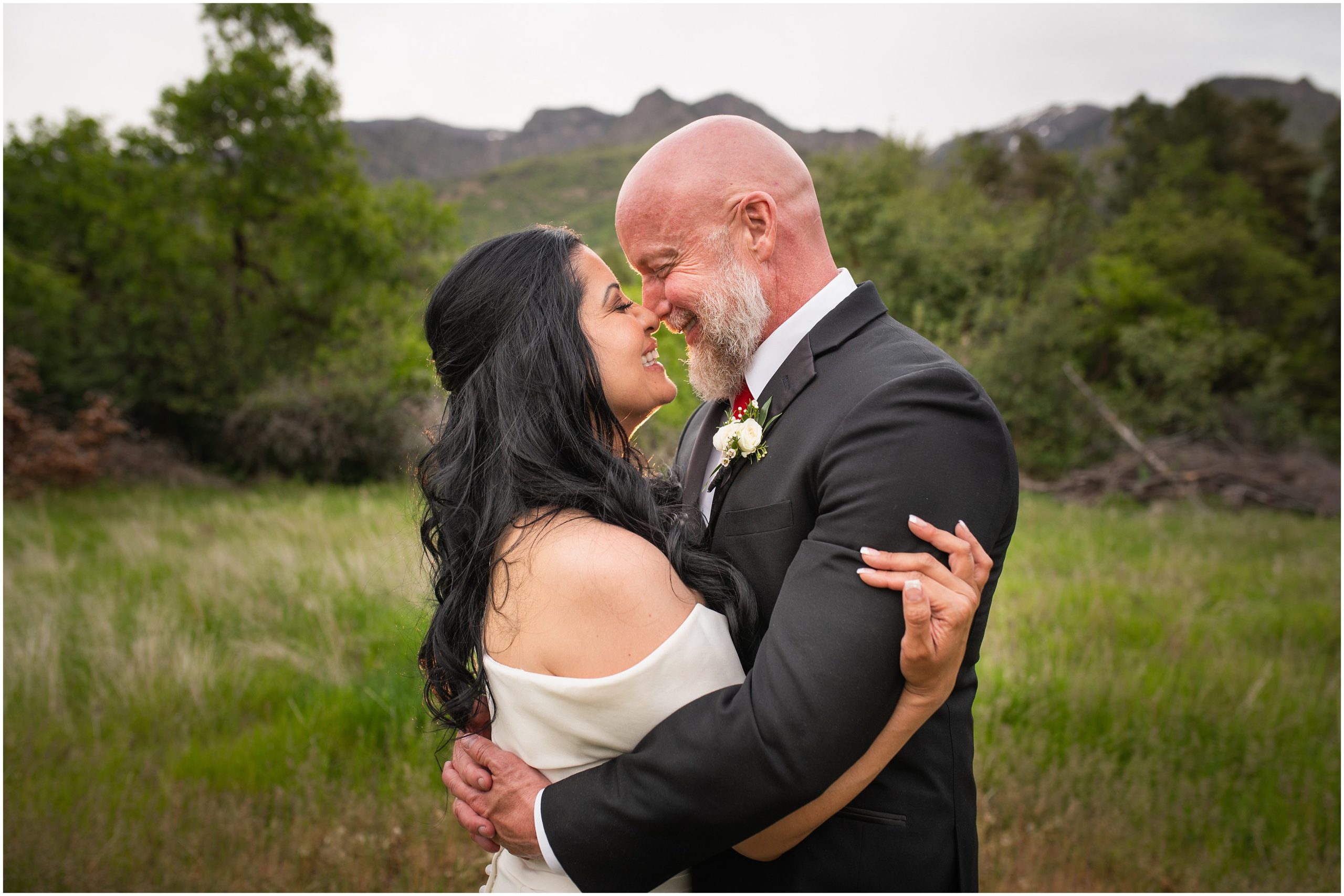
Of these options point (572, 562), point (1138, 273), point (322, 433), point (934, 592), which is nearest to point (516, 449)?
point (572, 562)

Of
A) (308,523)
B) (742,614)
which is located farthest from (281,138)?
(742,614)

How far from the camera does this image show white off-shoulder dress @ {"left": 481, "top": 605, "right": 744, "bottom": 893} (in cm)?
186

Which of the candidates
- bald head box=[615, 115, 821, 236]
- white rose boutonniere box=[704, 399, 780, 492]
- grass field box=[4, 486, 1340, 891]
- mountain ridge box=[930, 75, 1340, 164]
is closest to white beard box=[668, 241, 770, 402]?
bald head box=[615, 115, 821, 236]

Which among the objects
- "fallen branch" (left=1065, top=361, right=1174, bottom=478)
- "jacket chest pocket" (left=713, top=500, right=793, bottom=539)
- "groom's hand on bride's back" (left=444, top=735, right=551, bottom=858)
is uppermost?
"jacket chest pocket" (left=713, top=500, right=793, bottom=539)

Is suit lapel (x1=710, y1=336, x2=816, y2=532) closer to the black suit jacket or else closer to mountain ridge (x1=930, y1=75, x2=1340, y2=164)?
the black suit jacket

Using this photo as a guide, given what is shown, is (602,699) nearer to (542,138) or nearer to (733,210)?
(733,210)

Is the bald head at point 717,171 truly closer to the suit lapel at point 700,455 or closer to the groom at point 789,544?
the groom at point 789,544

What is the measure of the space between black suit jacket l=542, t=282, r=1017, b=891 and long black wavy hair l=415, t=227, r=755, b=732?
0.81 feet

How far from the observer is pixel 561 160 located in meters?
72.9

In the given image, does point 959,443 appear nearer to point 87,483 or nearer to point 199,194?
point 87,483

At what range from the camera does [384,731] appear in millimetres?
5008

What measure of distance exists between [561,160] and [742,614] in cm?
7612

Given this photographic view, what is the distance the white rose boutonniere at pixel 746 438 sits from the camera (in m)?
2.16

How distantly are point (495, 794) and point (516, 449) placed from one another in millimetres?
880
